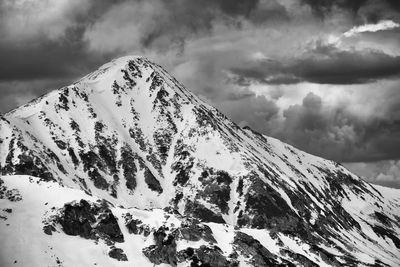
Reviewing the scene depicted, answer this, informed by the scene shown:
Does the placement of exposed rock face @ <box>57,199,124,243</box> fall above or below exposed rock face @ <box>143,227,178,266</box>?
above

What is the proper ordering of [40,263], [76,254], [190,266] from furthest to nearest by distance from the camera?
[190,266] → [76,254] → [40,263]

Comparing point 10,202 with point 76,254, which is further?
point 10,202

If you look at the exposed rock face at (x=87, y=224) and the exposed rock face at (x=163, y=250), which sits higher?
the exposed rock face at (x=87, y=224)

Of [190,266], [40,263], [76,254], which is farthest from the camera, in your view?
[190,266]

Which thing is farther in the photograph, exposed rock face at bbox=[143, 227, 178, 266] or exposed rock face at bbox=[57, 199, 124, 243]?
exposed rock face at bbox=[143, 227, 178, 266]

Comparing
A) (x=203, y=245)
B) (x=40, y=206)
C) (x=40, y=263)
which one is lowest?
(x=40, y=263)

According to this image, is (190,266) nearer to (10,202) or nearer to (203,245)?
(203,245)

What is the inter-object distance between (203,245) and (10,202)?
67.7 m

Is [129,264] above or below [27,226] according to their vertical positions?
below

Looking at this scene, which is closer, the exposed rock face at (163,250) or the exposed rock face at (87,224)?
the exposed rock face at (87,224)

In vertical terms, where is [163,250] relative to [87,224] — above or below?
below

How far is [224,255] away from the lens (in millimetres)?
198625

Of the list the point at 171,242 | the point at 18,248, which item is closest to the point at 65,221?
the point at 18,248

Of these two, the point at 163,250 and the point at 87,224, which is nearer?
the point at 163,250
